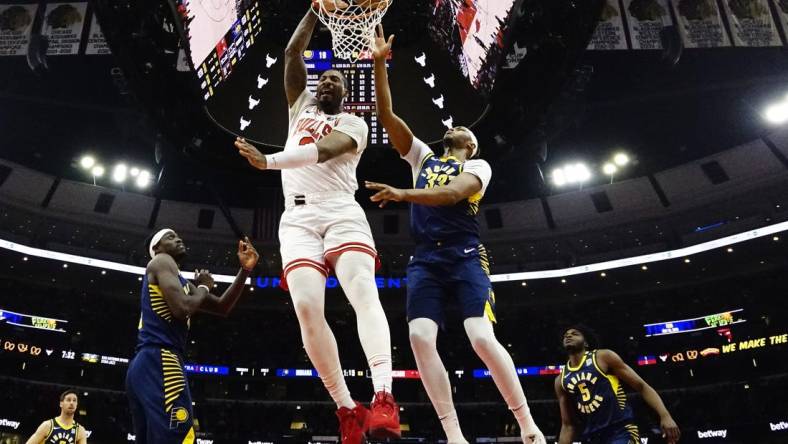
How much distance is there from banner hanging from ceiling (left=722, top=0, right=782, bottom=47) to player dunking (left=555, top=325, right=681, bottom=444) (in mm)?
10382

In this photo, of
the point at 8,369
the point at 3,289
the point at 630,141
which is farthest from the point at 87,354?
the point at 630,141

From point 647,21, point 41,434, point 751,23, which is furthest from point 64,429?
point 751,23

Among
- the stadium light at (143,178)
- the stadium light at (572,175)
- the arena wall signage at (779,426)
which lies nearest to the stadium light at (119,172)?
the stadium light at (143,178)

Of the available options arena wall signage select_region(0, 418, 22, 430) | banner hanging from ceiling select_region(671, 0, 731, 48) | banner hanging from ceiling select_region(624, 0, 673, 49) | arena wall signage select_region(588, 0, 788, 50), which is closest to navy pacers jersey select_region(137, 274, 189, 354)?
arena wall signage select_region(588, 0, 788, 50)

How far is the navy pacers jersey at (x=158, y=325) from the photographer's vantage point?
12.0 ft

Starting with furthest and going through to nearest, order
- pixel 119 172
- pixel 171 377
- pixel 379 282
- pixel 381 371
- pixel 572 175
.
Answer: pixel 379 282 < pixel 572 175 < pixel 119 172 < pixel 171 377 < pixel 381 371

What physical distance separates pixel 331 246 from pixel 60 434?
18.2 ft

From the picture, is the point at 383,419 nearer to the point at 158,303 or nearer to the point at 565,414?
the point at 158,303

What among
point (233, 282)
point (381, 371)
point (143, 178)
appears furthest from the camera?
point (143, 178)

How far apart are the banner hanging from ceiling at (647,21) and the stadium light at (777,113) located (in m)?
8.75

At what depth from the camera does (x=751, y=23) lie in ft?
42.5

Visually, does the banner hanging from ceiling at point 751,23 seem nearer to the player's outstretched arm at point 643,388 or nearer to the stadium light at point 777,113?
the stadium light at point 777,113

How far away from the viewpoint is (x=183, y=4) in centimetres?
944

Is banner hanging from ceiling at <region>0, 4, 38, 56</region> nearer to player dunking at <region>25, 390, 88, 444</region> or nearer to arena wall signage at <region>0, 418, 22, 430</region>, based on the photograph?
player dunking at <region>25, 390, 88, 444</region>
